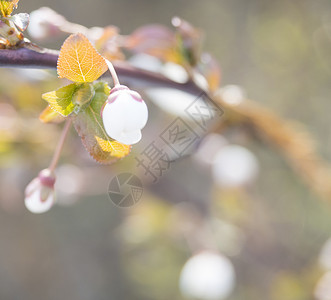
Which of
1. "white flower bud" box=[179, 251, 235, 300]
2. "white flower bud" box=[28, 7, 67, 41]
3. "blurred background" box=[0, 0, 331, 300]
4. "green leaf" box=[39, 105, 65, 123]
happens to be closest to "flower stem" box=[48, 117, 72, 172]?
"green leaf" box=[39, 105, 65, 123]

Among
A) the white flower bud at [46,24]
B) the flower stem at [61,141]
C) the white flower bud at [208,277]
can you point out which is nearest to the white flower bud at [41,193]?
the flower stem at [61,141]

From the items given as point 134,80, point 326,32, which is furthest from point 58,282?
point 134,80

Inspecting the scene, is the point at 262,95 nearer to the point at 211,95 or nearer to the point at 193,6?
the point at 193,6

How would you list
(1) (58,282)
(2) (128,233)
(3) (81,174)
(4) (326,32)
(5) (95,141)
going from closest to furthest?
(5) (95,141) < (3) (81,174) < (2) (128,233) < (4) (326,32) < (1) (58,282)

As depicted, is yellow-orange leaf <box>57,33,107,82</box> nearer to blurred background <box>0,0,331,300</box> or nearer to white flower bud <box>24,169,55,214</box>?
white flower bud <box>24,169,55,214</box>

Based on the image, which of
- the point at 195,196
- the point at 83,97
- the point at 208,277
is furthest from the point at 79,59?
the point at 195,196

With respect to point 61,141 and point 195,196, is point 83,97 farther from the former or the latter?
point 195,196

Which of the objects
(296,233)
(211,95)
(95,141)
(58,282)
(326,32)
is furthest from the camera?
(58,282)

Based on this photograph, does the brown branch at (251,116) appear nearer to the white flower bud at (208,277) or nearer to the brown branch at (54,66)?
the brown branch at (54,66)
